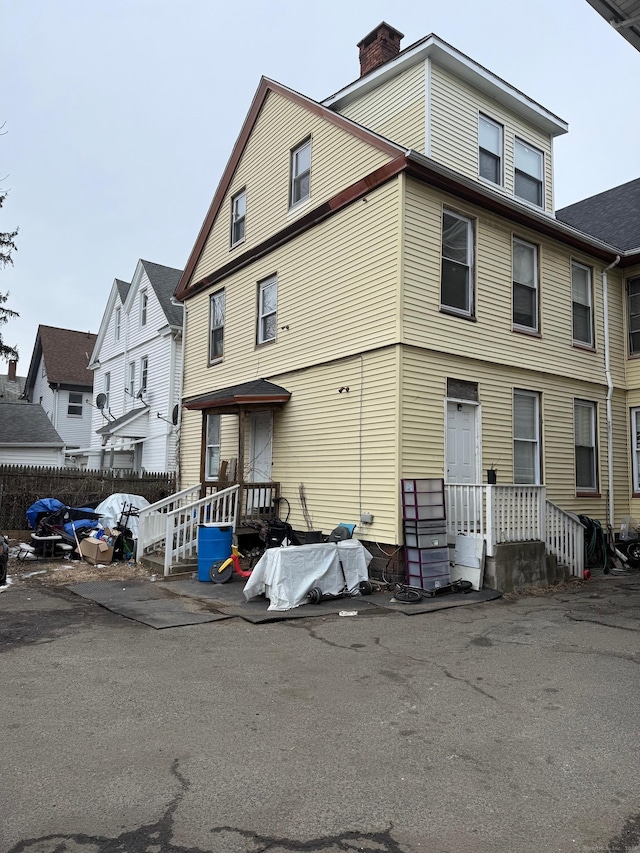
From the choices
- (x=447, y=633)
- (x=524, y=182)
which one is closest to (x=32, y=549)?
(x=447, y=633)

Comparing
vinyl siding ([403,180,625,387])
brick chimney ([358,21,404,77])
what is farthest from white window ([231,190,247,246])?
vinyl siding ([403,180,625,387])

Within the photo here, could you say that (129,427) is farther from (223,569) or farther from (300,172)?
(223,569)

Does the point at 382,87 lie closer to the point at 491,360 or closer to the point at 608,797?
the point at 491,360

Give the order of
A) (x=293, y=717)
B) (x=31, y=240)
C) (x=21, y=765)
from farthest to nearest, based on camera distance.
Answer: (x=31, y=240) → (x=293, y=717) → (x=21, y=765)

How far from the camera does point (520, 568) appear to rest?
965 centimetres

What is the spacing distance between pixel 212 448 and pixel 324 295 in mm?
5405

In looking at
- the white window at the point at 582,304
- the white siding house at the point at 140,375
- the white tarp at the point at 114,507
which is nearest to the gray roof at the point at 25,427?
the white siding house at the point at 140,375

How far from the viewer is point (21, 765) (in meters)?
3.63

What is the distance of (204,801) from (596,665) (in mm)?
4118

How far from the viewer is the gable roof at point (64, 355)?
3147cm

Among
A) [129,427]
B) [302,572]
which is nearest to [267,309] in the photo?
[302,572]

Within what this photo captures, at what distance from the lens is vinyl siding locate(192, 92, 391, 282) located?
460 inches

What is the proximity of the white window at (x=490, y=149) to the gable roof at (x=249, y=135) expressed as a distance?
2871mm

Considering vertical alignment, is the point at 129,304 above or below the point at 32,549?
above
